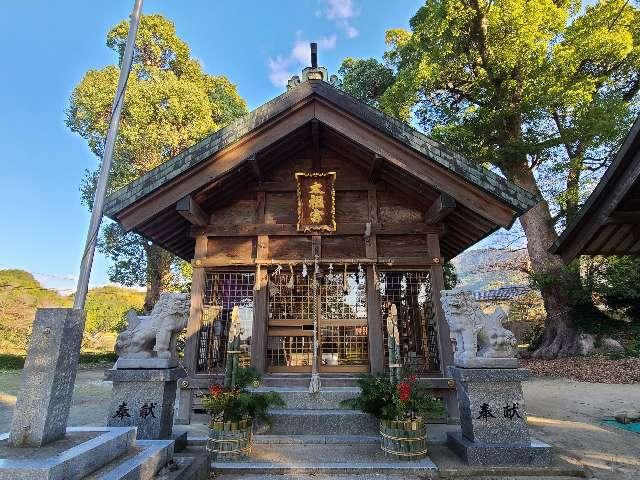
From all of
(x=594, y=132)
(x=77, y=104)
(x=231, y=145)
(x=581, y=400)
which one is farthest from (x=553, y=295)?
(x=77, y=104)

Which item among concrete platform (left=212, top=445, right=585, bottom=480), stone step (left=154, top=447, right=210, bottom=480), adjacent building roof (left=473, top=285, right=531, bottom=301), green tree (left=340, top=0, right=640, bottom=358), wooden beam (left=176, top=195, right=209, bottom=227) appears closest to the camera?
stone step (left=154, top=447, right=210, bottom=480)

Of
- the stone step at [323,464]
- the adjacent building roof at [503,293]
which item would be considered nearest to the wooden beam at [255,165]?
the stone step at [323,464]

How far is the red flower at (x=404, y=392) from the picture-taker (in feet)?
17.3

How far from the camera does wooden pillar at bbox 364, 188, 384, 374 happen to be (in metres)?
7.57

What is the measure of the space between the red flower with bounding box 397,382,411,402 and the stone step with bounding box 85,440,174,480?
312 centimetres

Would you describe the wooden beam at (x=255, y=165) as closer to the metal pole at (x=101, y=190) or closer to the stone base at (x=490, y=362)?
the metal pole at (x=101, y=190)

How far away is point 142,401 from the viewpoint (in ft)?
17.5

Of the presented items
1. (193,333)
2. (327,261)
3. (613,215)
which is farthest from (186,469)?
(613,215)

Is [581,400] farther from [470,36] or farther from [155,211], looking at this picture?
[470,36]

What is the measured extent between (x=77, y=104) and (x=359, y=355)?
2125 cm

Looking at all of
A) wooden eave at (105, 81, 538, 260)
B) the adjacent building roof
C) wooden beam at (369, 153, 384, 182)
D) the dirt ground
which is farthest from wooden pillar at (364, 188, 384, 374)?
the adjacent building roof

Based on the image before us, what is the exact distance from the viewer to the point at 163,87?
1964 cm

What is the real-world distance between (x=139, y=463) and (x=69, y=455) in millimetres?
779

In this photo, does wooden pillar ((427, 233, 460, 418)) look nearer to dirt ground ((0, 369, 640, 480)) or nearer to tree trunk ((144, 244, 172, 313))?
dirt ground ((0, 369, 640, 480))
